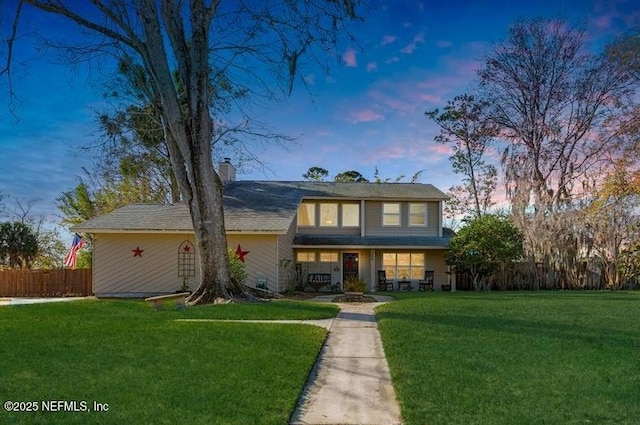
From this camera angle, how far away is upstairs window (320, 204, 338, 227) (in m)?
24.2

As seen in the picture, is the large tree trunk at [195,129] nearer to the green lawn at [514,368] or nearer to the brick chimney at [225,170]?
the green lawn at [514,368]

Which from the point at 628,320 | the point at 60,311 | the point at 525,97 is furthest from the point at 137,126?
the point at 628,320

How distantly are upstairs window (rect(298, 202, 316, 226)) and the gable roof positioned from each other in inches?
25.5

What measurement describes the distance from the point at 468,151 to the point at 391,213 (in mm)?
9659

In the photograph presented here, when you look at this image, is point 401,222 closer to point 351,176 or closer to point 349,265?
point 349,265

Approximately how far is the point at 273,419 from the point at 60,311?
8713 millimetres

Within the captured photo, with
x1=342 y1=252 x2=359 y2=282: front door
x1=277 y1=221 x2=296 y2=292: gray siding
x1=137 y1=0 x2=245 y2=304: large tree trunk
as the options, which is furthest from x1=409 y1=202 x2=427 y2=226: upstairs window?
x1=137 y1=0 x2=245 y2=304: large tree trunk

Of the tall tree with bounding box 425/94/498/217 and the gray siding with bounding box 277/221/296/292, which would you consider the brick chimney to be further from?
the tall tree with bounding box 425/94/498/217

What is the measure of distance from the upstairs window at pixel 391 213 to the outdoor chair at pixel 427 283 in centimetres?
297

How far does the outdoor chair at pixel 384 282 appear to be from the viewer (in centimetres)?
2255

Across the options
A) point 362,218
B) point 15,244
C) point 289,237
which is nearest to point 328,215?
point 362,218

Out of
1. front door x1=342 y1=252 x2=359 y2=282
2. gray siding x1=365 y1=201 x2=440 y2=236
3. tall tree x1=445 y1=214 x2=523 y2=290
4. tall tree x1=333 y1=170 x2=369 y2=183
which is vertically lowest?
front door x1=342 y1=252 x2=359 y2=282

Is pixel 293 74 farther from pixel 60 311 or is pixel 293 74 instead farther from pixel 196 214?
pixel 60 311

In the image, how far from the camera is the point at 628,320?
32.6 feet
